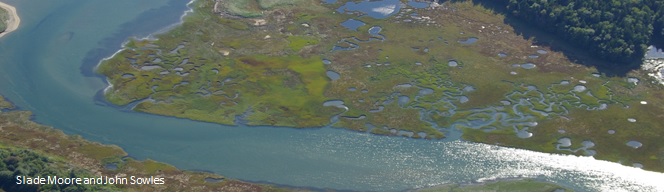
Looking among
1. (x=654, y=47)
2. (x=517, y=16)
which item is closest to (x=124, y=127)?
(x=517, y=16)

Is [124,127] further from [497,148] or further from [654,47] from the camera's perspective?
[654,47]

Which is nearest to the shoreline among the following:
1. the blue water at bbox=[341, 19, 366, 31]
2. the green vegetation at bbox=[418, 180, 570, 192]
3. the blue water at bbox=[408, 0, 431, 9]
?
the blue water at bbox=[341, 19, 366, 31]

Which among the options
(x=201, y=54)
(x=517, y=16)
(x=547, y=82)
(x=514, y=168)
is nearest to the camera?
(x=514, y=168)

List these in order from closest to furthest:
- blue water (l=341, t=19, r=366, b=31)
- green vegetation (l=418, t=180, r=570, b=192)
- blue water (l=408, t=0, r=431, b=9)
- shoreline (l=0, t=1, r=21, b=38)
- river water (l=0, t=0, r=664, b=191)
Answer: green vegetation (l=418, t=180, r=570, b=192) → river water (l=0, t=0, r=664, b=191) → shoreline (l=0, t=1, r=21, b=38) → blue water (l=341, t=19, r=366, b=31) → blue water (l=408, t=0, r=431, b=9)

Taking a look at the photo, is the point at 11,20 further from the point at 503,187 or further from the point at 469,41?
the point at 503,187

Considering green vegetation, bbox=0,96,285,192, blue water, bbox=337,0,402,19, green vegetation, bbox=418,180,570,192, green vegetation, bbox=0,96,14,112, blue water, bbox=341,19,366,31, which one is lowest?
green vegetation, bbox=418,180,570,192

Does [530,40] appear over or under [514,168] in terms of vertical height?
over

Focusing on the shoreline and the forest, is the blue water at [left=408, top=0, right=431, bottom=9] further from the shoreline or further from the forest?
the shoreline
